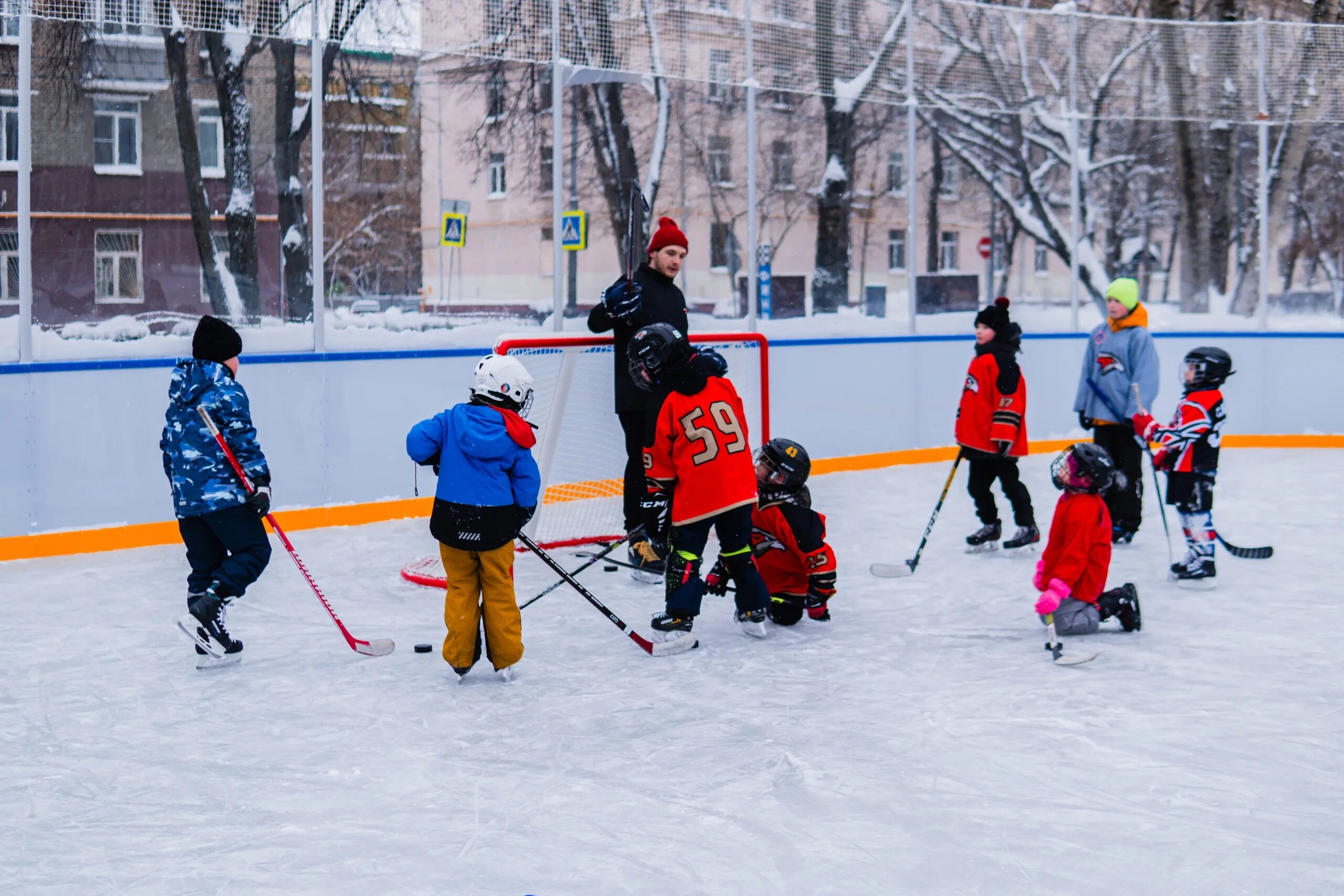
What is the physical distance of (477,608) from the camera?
436cm

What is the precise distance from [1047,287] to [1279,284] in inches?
76.4

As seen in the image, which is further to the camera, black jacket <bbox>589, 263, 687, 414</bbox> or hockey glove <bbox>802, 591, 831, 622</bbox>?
black jacket <bbox>589, 263, 687, 414</bbox>

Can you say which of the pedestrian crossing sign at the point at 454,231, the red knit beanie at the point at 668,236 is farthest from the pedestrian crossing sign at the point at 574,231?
the red knit beanie at the point at 668,236

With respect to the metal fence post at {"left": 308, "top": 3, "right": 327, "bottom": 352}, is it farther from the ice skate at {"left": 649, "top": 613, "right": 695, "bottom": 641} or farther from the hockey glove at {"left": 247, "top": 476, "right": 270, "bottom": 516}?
the ice skate at {"left": 649, "top": 613, "right": 695, "bottom": 641}

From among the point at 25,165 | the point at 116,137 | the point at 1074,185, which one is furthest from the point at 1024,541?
the point at 1074,185

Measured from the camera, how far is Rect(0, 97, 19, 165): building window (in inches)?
263

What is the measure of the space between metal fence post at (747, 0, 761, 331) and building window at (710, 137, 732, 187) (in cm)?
17

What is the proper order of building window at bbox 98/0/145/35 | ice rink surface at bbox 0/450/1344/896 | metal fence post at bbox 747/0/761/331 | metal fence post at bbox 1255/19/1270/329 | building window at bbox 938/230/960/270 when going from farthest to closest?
1. metal fence post at bbox 1255/19/1270/329
2. building window at bbox 938/230/960/270
3. metal fence post at bbox 747/0/761/331
4. building window at bbox 98/0/145/35
5. ice rink surface at bbox 0/450/1344/896

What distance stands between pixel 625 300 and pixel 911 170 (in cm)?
507

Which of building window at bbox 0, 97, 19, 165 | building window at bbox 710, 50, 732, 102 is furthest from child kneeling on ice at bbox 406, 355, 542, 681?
building window at bbox 710, 50, 732, 102

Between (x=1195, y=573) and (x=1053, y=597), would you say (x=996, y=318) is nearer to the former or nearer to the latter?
(x=1195, y=573)

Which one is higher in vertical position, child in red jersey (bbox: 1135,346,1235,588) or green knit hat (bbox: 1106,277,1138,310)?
green knit hat (bbox: 1106,277,1138,310)

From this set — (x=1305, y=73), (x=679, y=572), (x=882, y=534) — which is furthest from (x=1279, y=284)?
(x=679, y=572)

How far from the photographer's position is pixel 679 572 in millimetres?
4809
